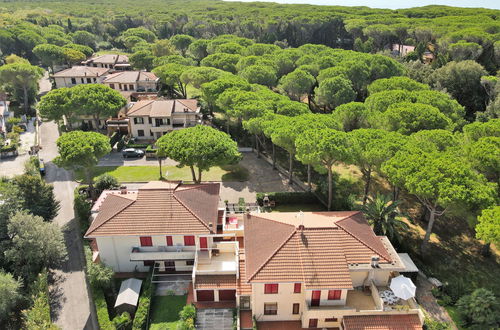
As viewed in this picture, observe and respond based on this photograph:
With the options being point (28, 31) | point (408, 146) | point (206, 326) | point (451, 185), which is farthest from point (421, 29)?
point (28, 31)

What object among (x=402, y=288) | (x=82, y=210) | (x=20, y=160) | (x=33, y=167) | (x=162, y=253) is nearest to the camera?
(x=402, y=288)

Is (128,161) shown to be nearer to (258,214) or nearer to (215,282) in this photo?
(258,214)

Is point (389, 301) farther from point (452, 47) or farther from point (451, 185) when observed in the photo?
point (452, 47)

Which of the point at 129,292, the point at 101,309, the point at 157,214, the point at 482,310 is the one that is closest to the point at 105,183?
the point at 157,214

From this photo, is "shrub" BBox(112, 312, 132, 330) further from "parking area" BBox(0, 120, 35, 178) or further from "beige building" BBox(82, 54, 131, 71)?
"beige building" BBox(82, 54, 131, 71)

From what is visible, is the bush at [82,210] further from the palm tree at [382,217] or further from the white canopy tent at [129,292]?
the palm tree at [382,217]

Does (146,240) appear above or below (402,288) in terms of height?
above

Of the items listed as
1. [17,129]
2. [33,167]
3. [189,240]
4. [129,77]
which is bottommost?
[189,240]
